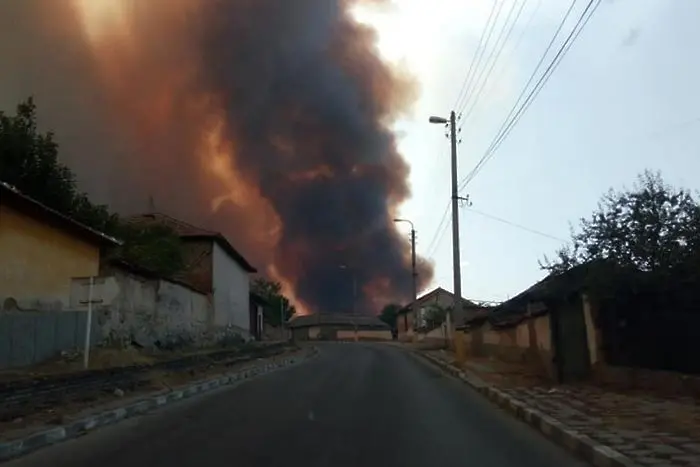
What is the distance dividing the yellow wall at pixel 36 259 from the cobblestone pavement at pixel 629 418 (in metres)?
14.2

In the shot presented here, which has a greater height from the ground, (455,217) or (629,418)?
(455,217)

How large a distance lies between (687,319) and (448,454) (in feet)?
23.5

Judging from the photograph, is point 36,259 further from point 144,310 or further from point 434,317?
point 434,317

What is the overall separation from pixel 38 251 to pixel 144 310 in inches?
335

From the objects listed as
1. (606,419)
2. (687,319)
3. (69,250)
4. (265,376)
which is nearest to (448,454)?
(606,419)

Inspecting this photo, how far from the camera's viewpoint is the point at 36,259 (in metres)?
23.4

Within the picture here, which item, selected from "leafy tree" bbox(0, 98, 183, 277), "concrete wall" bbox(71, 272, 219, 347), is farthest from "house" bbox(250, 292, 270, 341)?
"leafy tree" bbox(0, 98, 183, 277)

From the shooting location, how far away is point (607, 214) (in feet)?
55.8

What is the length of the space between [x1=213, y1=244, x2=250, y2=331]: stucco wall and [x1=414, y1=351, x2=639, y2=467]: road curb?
117 ft

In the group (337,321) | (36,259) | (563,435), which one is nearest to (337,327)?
(337,321)

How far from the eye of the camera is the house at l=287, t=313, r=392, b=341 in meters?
110

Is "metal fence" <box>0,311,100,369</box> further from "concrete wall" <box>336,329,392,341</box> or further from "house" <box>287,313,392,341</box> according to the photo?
"house" <box>287,313,392,341</box>

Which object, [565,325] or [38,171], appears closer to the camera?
[565,325]

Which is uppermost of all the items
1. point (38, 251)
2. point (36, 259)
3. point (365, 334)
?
point (365, 334)
